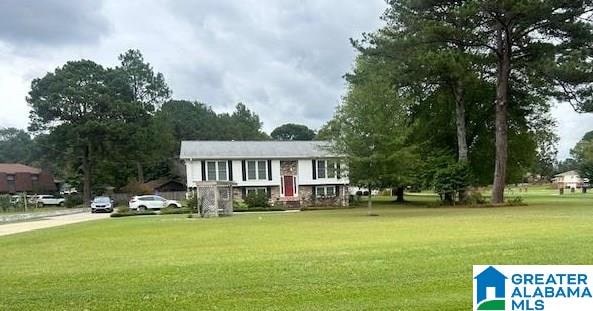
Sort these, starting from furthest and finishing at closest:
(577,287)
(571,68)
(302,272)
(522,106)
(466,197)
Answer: (522,106) < (466,197) < (571,68) < (302,272) < (577,287)

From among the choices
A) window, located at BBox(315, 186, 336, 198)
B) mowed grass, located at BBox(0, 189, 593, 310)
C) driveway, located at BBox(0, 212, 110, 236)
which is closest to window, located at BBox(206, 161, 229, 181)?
window, located at BBox(315, 186, 336, 198)

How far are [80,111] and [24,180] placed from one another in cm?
1584

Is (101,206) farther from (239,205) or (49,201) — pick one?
(49,201)

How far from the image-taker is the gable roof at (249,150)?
43.1 meters

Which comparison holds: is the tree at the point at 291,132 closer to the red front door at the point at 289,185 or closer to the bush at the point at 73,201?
the bush at the point at 73,201

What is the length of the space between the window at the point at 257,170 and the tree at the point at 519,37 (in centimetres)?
1698

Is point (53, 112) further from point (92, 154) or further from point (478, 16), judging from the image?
point (478, 16)

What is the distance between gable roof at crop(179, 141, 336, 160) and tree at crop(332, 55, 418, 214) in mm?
13467

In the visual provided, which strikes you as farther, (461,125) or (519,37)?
(461,125)

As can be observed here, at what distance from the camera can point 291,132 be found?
12125 centimetres

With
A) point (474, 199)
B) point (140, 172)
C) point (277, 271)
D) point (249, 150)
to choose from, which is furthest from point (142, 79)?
point (277, 271)

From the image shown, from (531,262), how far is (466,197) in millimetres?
28160

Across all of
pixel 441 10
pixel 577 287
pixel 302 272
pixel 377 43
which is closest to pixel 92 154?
pixel 377 43

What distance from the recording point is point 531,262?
28.4 ft
